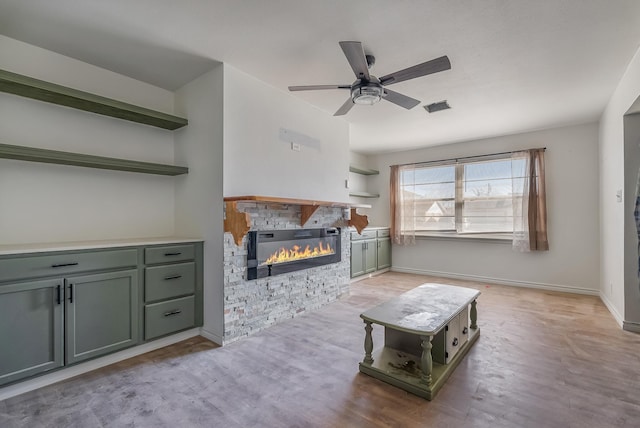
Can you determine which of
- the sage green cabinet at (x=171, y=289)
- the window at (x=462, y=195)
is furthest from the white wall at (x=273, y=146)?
the window at (x=462, y=195)

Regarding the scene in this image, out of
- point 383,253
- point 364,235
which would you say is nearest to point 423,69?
point 364,235

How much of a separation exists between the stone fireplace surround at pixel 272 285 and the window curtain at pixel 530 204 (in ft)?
10.2

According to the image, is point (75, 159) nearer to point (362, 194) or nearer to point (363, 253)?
point (363, 253)

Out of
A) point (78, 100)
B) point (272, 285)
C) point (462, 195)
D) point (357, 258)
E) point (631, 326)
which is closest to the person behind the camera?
point (78, 100)

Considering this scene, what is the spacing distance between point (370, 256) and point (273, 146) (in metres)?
3.24

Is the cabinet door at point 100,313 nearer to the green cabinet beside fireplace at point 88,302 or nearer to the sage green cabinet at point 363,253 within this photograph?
the green cabinet beside fireplace at point 88,302

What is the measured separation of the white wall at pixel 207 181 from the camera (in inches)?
115

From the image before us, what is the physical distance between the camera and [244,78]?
10.2 ft

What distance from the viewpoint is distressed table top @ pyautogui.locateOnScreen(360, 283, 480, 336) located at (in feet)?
6.77

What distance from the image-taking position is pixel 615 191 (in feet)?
11.6

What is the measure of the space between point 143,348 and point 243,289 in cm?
100

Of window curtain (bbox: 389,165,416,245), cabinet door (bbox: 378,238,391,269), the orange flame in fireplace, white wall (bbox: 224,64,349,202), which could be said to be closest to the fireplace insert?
the orange flame in fireplace

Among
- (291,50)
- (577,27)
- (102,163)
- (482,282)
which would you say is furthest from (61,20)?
(482,282)

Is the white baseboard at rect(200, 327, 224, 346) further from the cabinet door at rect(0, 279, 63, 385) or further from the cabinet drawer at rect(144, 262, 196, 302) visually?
the cabinet door at rect(0, 279, 63, 385)
